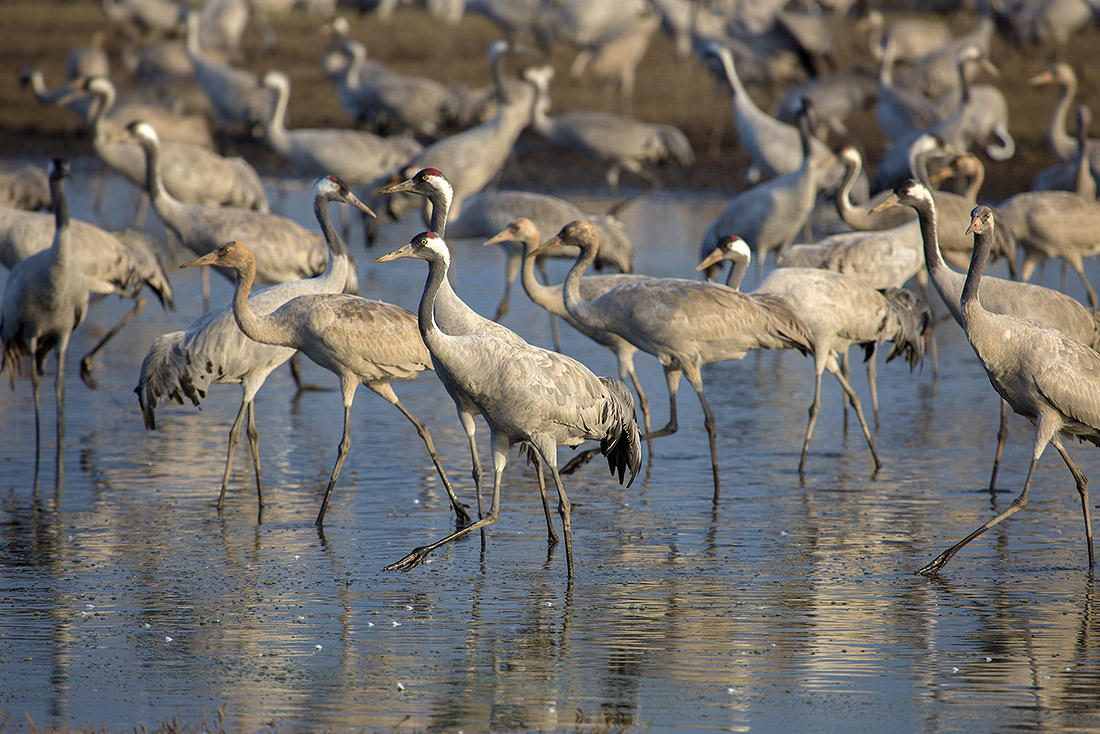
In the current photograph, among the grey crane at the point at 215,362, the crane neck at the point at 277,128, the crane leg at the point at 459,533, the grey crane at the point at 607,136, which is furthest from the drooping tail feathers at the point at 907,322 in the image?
the crane neck at the point at 277,128

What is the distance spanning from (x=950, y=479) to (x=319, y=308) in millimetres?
3240

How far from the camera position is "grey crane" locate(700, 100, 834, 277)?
10.4 metres

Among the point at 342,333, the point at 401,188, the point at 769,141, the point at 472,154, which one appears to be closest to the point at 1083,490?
the point at 342,333

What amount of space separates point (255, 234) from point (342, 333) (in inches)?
133

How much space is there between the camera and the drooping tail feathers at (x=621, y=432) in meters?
6.07

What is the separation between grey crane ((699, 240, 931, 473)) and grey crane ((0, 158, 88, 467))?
339cm

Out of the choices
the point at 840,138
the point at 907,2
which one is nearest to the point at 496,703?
the point at 840,138

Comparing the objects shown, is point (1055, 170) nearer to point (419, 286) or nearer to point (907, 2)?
point (419, 286)

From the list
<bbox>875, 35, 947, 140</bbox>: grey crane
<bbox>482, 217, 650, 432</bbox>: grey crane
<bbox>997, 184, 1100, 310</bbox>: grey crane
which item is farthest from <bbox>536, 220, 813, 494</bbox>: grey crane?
<bbox>875, 35, 947, 140</bbox>: grey crane

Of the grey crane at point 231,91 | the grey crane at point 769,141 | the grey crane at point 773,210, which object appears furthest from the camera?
the grey crane at point 231,91

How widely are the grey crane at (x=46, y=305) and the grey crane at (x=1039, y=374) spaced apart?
462 centimetres

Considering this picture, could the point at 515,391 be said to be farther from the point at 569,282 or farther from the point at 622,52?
the point at 622,52

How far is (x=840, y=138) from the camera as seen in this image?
20047 mm

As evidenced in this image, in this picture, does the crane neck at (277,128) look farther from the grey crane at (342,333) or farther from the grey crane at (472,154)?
the grey crane at (342,333)
